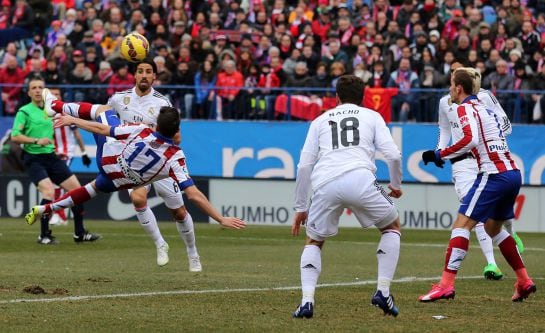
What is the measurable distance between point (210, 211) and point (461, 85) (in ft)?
8.58

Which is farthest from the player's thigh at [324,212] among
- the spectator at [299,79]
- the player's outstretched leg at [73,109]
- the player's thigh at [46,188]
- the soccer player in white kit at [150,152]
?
the spectator at [299,79]

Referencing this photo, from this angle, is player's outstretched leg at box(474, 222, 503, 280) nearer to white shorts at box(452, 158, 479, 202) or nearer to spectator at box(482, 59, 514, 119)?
white shorts at box(452, 158, 479, 202)

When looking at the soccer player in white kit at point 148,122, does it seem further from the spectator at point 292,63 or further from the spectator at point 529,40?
the spectator at point 529,40

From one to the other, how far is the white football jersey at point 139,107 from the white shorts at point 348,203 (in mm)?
5420

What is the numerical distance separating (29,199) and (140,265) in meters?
10.5

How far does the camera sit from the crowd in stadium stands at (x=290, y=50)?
1009 inches

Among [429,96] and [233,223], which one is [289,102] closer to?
[429,96]

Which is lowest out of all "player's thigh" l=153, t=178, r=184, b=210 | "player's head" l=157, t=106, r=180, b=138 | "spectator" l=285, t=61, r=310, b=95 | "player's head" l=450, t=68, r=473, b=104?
"player's thigh" l=153, t=178, r=184, b=210

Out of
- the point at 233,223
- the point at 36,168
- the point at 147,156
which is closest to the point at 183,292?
the point at 233,223

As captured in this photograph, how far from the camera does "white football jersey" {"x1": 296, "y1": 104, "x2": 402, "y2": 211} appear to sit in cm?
995

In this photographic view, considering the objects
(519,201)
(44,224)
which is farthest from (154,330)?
(519,201)

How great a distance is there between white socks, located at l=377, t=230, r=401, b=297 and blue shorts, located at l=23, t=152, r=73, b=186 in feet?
35.1

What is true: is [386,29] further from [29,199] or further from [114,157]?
[114,157]

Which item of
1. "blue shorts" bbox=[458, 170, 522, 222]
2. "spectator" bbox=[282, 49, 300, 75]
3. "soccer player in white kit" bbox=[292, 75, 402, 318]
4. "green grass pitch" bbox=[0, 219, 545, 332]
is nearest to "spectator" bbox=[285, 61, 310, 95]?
"spectator" bbox=[282, 49, 300, 75]
